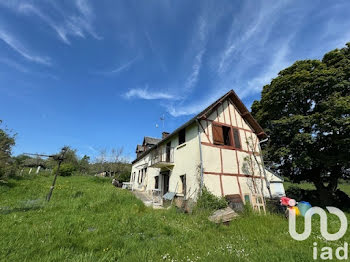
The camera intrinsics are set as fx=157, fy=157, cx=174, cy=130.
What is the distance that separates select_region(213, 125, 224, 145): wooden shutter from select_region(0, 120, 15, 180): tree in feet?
51.6

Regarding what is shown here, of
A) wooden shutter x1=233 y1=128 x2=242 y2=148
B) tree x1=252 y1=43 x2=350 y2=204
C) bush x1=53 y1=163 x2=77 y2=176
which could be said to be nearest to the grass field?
wooden shutter x1=233 y1=128 x2=242 y2=148

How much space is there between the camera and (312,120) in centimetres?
1113

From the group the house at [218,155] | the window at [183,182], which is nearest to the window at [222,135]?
the house at [218,155]

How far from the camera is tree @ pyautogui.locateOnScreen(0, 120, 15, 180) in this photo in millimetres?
11836

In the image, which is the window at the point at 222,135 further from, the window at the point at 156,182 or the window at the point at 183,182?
the window at the point at 156,182

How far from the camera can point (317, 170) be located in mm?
13219

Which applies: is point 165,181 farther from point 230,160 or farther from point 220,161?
point 230,160

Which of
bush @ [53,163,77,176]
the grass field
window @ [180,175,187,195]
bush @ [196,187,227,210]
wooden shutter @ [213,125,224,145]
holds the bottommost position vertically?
the grass field

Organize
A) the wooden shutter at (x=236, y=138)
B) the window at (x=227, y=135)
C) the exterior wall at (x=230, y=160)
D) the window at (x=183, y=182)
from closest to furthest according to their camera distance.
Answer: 1. the exterior wall at (x=230, y=160)
2. the window at (x=183, y=182)
3. the window at (x=227, y=135)
4. the wooden shutter at (x=236, y=138)

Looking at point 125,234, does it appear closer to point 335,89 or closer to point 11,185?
point 11,185

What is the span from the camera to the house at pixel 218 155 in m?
9.65

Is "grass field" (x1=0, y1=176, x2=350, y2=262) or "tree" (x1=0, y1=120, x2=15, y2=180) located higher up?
"tree" (x1=0, y1=120, x2=15, y2=180)

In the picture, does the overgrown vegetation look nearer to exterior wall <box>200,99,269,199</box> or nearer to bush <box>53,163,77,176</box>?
bush <box>53,163,77,176</box>

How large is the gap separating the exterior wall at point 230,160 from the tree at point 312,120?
2.48 metres
